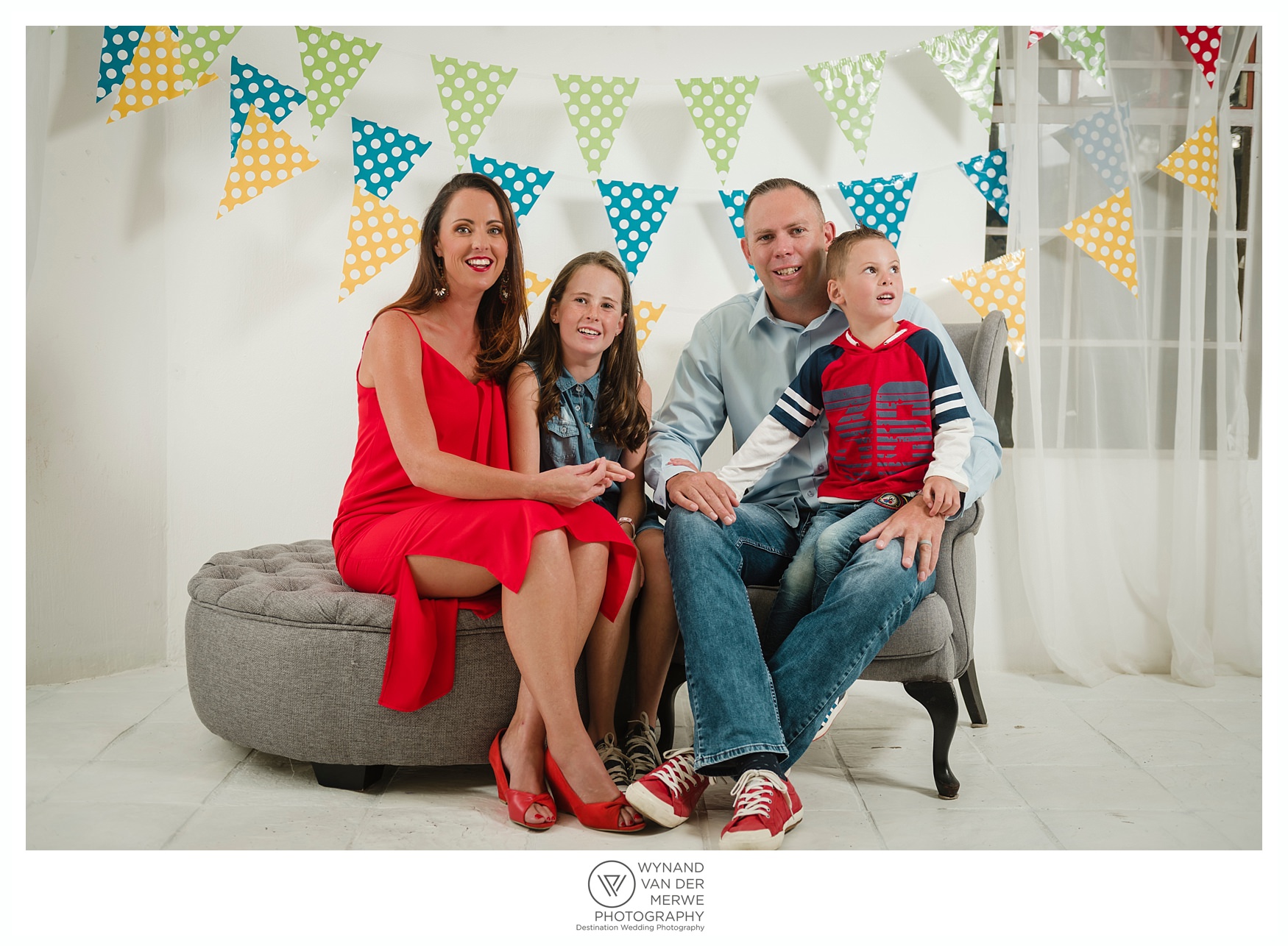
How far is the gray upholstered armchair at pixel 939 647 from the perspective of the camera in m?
1.85

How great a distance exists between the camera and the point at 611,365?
211cm

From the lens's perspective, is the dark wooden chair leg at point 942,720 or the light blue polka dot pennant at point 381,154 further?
the light blue polka dot pennant at point 381,154

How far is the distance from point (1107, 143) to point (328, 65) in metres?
2.21

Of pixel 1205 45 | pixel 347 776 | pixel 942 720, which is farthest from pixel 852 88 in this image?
pixel 347 776

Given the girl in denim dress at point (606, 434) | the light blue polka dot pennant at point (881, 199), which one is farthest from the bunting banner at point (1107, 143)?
the girl in denim dress at point (606, 434)

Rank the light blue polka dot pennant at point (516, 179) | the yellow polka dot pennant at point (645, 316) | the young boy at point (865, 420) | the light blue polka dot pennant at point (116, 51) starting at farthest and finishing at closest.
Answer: the yellow polka dot pennant at point (645, 316) < the light blue polka dot pennant at point (516, 179) < the light blue polka dot pennant at point (116, 51) < the young boy at point (865, 420)

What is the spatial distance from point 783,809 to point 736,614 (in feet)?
1.15

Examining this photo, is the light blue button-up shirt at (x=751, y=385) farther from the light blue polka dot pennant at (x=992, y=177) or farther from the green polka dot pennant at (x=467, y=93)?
the green polka dot pennant at (x=467, y=93)

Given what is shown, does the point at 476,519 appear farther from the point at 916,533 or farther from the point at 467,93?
the point at 467,93

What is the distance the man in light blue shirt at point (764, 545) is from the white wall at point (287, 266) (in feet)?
1.98

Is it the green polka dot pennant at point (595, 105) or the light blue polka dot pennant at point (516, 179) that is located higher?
the green polka dot pennant at point (595, 105)

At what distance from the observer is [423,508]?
6.17 ft
